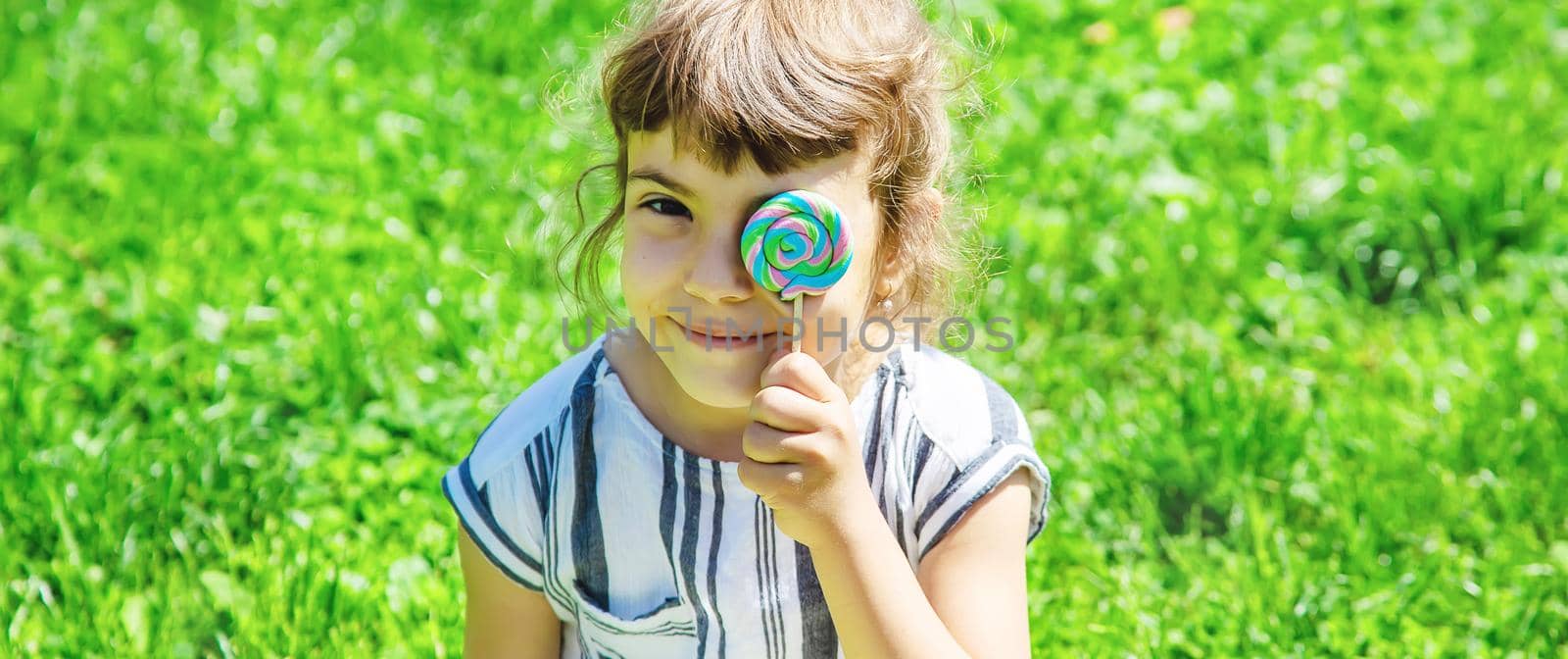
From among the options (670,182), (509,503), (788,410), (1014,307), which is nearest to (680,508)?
(509,503)

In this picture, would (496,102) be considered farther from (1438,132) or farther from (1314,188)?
(1438,132)

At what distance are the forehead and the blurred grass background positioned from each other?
0.40 metres

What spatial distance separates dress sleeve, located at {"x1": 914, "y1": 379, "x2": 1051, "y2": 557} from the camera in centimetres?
200

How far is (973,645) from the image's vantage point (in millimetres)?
1960

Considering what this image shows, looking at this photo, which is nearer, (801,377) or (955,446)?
(801,377)

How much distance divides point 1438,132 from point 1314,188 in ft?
1.47

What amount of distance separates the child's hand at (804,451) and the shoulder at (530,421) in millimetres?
408

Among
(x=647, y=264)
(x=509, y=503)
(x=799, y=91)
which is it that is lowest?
(x=509, y=503)

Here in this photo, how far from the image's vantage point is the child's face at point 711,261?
176 centimetres

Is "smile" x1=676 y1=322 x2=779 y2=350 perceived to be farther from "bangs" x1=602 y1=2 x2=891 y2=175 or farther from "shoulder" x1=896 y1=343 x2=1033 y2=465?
"shoulder" x1=896 y1=343 x2=1033 y2=465

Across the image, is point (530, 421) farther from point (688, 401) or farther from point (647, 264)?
point (647, 264)

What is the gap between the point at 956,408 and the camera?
209cm

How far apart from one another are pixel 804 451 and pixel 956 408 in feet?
1.33

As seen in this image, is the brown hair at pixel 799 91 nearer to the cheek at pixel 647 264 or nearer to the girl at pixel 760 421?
the girl at pixel 760 421
